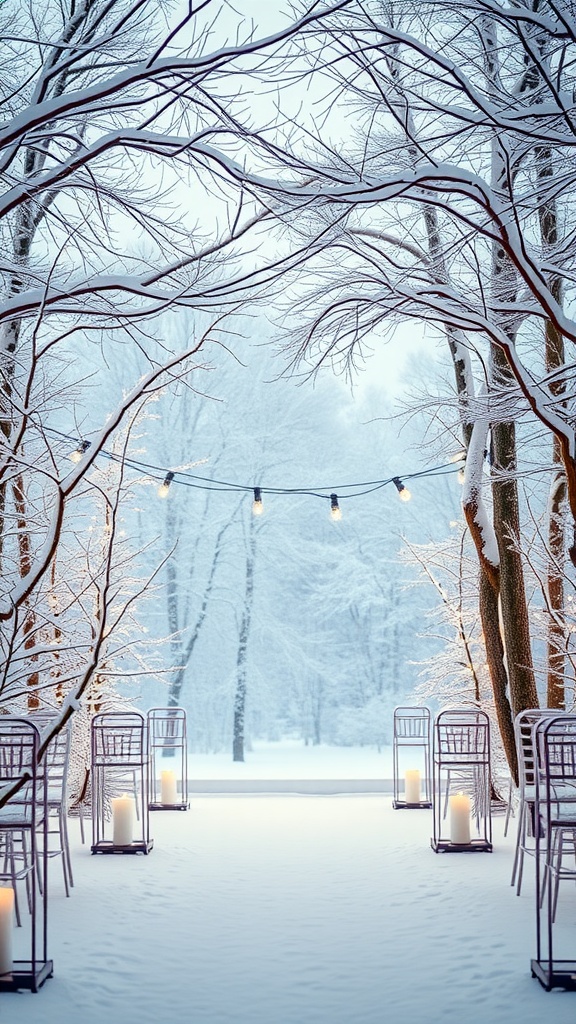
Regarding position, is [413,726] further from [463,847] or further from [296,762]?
[463,847]

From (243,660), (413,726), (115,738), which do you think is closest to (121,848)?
(115,738)

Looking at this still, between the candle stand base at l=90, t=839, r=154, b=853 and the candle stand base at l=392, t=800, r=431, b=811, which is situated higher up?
the candle stand base at l=90, t=839, r=154, b=853

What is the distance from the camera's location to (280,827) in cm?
666

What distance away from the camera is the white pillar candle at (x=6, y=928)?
306 centimetres

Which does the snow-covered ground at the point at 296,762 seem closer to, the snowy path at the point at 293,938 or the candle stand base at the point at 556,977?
the snowy path at the point at 293,938

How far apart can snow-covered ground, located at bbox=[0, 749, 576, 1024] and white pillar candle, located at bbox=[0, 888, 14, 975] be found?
129mm

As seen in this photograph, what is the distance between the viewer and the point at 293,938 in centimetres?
381

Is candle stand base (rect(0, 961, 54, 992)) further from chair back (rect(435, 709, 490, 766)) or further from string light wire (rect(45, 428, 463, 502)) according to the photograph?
chair back (rect(435, 709, 490, 766))

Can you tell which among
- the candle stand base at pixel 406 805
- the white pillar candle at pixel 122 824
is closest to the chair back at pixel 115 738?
the white pillar candle at pixel 122 824

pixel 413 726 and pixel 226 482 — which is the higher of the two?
pixel 226 482

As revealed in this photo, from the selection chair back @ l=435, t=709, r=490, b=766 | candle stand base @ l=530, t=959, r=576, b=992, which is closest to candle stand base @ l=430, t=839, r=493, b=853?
chair back @ l=435, t=709, r=490, b=766

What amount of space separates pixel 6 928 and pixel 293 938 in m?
1.21

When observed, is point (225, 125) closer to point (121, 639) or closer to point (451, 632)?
point (121, 639)

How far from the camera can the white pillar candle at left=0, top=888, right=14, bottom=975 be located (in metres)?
3.06
